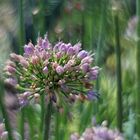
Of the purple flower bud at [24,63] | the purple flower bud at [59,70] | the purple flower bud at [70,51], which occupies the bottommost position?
the purple flower bud at [59,70]

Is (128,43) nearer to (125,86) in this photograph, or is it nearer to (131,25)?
(131,25)

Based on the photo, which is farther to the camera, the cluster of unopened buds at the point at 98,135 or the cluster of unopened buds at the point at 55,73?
the cluster of unopened buds at the point at 98,135

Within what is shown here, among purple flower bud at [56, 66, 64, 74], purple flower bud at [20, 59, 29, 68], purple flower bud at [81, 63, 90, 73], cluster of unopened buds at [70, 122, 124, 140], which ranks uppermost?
purple flower bud at [20, 59, 29, 68]

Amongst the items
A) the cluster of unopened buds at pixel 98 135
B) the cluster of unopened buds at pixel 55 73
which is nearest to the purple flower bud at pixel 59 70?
the cluster of unopened buds at pixel 55 73

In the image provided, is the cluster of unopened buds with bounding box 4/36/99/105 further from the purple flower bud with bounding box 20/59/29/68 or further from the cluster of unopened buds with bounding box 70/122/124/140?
the cluster of unopened buds with bounding box 70/122/124/140

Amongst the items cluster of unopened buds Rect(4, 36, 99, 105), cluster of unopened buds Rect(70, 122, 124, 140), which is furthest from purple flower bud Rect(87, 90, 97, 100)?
cluster of unopened buds Rect(70, 122, 124, 140)

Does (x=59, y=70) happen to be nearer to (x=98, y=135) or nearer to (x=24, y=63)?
(x=24, y=63)

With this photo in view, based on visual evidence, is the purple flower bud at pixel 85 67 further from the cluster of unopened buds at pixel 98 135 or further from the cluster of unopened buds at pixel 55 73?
the cluster of unopened buds at pixel 98 135

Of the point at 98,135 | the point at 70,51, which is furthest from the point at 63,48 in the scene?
the point at 98,135

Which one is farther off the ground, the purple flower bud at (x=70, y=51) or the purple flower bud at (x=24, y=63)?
the purple flower bud at (x=70, y=51)
